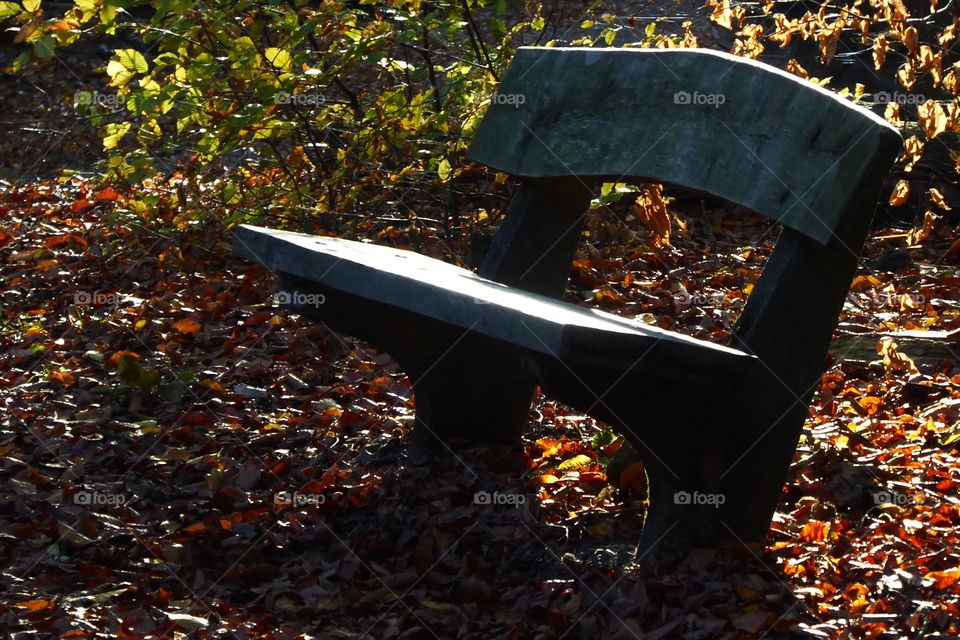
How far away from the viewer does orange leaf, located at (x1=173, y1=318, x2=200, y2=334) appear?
464cm

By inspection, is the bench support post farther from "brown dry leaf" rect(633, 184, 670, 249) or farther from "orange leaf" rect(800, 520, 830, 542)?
"orange leaf" rect(800, 520, 830, 542)

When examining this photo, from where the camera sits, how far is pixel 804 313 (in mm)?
2500

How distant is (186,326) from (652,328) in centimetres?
279

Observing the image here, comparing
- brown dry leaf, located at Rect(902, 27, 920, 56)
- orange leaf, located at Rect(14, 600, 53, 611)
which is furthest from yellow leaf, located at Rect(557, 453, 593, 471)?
brown dry leaf, located at Rect(902, 27, 920, 56)

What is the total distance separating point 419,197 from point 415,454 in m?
2.81

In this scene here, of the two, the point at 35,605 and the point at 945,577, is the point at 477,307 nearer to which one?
the point at 945,577

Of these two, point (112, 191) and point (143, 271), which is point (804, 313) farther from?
point (112, 191)

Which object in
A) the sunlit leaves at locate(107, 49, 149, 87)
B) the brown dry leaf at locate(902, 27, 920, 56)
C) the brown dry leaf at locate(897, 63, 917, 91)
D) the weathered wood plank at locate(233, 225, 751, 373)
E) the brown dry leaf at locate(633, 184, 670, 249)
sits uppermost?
the brown dry leaf at locate(902, 27, 920, 56)

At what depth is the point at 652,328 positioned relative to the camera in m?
2.38

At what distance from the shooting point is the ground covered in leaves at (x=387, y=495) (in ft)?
8.26

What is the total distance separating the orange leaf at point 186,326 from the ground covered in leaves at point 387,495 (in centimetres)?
2

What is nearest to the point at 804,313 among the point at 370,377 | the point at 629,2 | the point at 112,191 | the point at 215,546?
the point at 215,546

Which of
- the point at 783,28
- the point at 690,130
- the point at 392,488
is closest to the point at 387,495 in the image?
the point at 392,488

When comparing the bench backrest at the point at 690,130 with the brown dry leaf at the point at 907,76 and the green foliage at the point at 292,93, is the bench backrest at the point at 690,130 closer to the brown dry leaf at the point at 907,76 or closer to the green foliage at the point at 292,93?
the green foliage at the point at 292,93
